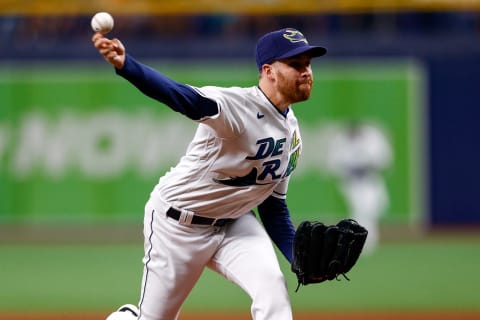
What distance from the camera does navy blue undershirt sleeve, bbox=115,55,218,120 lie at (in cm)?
437

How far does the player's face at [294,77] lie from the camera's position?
5043 mm

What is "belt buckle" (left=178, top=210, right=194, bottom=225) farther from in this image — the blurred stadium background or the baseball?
the blurred stadium background

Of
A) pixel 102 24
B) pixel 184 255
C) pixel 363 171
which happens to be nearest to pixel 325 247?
pixel 184 255

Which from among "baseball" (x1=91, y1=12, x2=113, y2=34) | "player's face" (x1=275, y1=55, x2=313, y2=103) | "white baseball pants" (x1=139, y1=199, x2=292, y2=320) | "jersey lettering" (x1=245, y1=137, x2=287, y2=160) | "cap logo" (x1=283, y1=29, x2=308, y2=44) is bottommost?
"white baseball pants" (x1=139, y1=199, x2=292, y2=320)

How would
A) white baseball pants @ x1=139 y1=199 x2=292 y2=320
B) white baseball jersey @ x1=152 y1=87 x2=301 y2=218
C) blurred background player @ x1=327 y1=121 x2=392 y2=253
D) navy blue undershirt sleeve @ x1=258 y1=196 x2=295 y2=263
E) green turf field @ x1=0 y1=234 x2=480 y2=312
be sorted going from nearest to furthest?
1. white baseball jersey @ x1=152 y1=87 x2=301 y2=218
2. white baseball pants @ x1=139 y1=199 x2=292 y2=320
3. navy blue undershirt sleeve @ x1=258 y1=196 x2=295 y2=263
4. green turf field @ x1=0 y1=234 x2=480 y2=312
5. blurred background player @ x1=327 y1=121 x2=392 y2=253

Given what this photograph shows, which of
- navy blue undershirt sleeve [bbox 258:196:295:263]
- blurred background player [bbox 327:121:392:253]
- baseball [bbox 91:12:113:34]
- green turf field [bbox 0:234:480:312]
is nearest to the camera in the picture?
baseball [bbox 91:12:113:34]

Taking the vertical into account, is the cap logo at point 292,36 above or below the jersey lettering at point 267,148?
above

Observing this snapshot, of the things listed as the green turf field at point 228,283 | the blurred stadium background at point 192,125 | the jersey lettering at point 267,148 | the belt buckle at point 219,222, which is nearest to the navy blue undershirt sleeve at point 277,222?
the belt buckle at point 219,222

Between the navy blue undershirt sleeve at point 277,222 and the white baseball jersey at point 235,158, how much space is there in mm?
176

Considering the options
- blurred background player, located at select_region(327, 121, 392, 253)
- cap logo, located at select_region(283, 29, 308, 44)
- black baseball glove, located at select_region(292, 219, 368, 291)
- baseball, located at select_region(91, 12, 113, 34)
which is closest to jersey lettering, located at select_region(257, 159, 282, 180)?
black baseball glove, located at select_region(292, 219, 368, 291)

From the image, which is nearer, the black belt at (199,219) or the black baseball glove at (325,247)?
the black baseball glove at (325,247)

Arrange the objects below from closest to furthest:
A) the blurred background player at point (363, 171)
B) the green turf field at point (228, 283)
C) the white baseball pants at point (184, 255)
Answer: the white baseball pants at point (184, 255)
the green turf field at point (228, 283)
the blurred background player at point (363, 171)

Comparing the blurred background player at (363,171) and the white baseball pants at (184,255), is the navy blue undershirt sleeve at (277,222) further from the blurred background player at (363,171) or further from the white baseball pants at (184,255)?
the blurred background player at (363,171)

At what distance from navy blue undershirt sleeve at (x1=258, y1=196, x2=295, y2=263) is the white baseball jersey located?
176 mm
